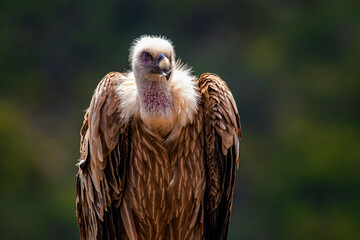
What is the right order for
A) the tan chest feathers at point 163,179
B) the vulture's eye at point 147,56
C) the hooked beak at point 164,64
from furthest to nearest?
1. the tan chest feathers at point 163,179
2. the vulture's eye at point 147,56
3. the hooked beak at point 164,64

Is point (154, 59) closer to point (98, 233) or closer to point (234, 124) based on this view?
point (234, 124)

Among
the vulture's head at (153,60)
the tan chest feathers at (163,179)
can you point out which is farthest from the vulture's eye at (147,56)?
the tan chest feathers at (163,179)

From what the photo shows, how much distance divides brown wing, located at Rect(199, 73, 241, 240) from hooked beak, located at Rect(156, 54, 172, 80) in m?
0.43

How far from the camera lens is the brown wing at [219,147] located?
403 centimetres

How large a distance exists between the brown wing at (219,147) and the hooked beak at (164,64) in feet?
1.40

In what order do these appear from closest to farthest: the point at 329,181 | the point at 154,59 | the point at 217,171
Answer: the point at 154,59 < the point at 217,171 < the point at 329,181

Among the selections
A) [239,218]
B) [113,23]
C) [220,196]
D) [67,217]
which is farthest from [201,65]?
[220,196]

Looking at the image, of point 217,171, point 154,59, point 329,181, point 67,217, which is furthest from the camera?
point 329,181

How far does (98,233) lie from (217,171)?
3.02ft

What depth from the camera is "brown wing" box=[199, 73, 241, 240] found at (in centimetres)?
403

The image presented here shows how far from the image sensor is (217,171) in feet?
13.5

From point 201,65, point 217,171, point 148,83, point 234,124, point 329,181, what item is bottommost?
point 329,181

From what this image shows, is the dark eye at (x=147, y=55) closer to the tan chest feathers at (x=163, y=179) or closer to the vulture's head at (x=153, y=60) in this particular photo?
the vulture's head at (x=153, y=60)

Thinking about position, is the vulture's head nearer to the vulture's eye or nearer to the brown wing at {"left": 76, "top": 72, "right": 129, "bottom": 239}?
the vulture's eye
